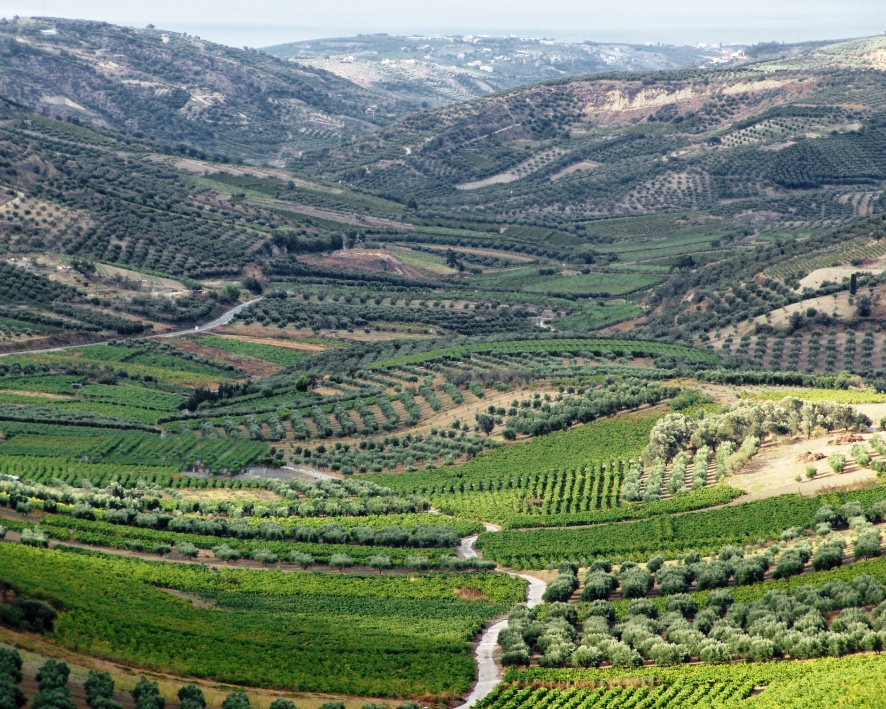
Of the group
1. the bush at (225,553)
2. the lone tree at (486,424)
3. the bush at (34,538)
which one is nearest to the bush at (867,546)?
the bush at (225,553)

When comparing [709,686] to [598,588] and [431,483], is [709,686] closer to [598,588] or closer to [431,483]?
[598,588]

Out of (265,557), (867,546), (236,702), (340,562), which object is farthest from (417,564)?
(236,702)

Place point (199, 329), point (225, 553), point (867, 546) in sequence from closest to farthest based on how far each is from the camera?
point (867, 546) < point (225, 553) < point (199, 329)

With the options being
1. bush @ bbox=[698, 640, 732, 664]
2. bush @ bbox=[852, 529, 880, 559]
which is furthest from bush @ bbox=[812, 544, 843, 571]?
bush @ bbox=[698, 640, 732, 664]

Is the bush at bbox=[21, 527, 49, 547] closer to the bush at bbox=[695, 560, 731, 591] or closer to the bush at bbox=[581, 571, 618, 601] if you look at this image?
the bush at bbox=[581, 571, 618, 601]

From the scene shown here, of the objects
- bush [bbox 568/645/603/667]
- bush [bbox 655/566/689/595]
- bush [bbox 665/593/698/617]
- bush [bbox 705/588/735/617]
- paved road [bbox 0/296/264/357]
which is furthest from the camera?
paved road [bbox 0/296/264/357]

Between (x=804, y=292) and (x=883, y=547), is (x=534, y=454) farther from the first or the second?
(x=804, y=292)

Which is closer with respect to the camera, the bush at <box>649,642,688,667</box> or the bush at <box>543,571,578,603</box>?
the bush at <box>649,642,688,667</box>

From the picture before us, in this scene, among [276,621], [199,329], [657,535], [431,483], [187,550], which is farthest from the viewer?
[199,329]
